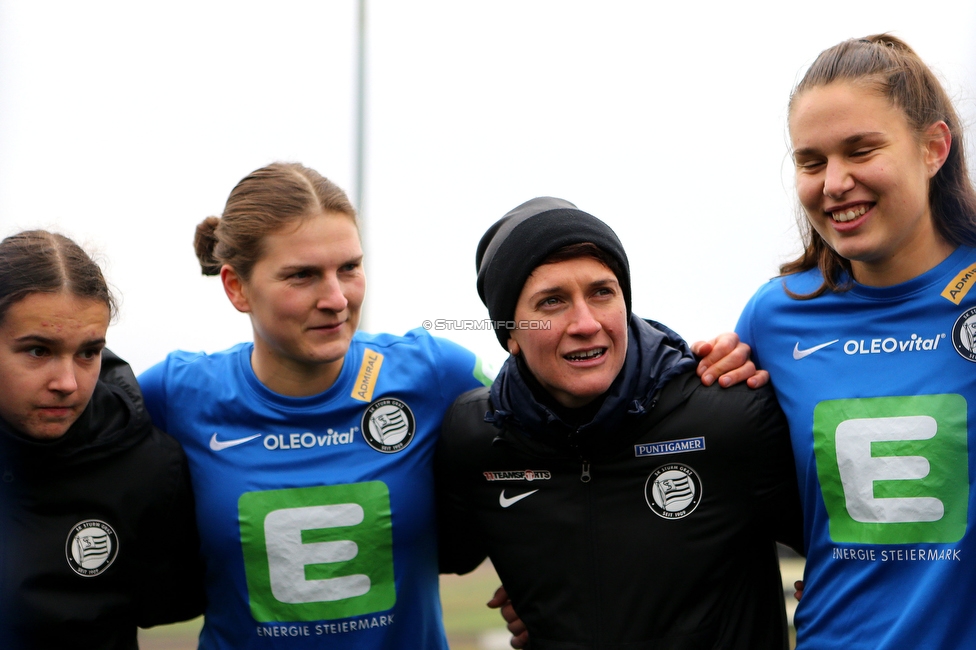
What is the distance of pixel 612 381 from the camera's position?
2170 millimetres

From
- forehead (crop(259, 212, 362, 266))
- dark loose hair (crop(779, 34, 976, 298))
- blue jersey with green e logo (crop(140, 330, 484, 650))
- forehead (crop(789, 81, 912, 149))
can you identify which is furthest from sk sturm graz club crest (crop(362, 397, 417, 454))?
forehead (crop(789, 81, 912, 149))

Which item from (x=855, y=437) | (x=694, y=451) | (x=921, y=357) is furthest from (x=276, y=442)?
(x=921, y=357)

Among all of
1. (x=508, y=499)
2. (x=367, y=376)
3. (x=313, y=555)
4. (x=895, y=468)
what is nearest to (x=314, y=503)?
(x=313, y=555)

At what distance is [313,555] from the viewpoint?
235 centimetres

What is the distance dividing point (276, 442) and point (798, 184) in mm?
1518

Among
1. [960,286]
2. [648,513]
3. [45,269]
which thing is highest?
[960,286]

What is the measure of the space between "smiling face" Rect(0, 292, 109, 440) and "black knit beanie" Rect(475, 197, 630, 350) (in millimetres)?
1022

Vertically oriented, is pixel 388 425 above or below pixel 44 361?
below

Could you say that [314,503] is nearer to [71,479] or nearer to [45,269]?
[71,479]

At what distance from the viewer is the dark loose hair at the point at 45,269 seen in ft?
7.13

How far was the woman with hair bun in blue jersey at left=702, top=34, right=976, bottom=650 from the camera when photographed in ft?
6.39

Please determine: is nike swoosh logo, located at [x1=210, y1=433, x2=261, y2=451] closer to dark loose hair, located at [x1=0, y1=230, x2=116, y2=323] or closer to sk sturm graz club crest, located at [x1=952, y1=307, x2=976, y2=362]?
dark loose hair, located at [x1=0, y1=230, x2=116, y2=323]

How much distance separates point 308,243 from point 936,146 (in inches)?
62.5

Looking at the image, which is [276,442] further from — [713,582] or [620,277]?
[713,582]
